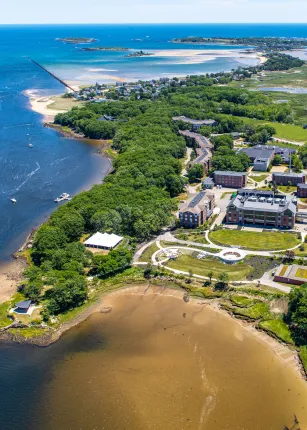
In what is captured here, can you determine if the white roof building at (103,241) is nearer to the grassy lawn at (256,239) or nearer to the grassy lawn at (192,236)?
the grassy lawn at (192,236)

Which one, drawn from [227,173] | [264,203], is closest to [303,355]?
[264,203]

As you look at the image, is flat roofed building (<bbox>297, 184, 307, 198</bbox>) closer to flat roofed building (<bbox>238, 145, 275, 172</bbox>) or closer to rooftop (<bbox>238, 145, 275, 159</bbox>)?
flat roofed building (<bbox>238, 145, 275, 172</bbox>)

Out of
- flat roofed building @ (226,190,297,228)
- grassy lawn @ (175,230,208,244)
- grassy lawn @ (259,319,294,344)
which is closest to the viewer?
grassy lawn @ (259,319,294,344)

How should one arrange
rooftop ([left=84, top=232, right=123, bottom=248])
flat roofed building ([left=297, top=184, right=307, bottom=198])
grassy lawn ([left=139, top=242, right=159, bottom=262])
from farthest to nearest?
flat roofed building ([left=297, top=184, right=307, bottom=198]), rooftop ([left=84, top=232, right=123, bottom=248]), grassy lawn ([left=139, top=242, right=159, bottom=262])

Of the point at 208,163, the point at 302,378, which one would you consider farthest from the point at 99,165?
the point at 302,378

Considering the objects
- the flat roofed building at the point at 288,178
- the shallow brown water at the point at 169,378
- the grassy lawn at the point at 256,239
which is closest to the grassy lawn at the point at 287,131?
the flat roofed building at the point at 288,178

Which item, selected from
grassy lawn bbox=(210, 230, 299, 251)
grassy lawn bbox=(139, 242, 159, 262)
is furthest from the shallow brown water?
grassy lawn bbox=(210, 230, 299, 251)
